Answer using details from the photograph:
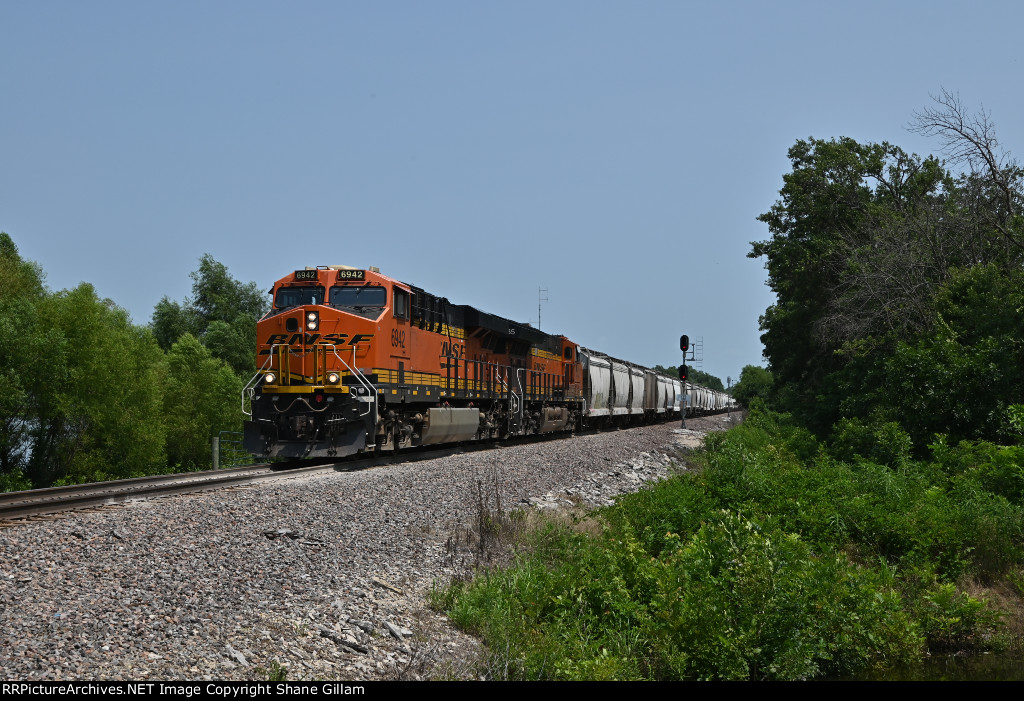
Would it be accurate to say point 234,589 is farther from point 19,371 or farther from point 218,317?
point 218,317

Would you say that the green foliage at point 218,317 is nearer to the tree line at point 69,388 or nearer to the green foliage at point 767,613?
the tree line at point 69,388

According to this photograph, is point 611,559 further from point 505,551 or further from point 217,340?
point 217,340

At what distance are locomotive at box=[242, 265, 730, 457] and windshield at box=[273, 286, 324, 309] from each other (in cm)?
2

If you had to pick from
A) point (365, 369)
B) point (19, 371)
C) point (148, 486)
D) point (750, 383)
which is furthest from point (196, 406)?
point (750, 383)

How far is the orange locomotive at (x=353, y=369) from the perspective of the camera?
17.7 m

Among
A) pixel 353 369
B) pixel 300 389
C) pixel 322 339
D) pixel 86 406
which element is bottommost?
pixel 86 406

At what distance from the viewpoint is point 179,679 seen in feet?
→ 18.2

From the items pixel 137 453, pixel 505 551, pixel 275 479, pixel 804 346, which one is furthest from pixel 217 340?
pixel 505 551

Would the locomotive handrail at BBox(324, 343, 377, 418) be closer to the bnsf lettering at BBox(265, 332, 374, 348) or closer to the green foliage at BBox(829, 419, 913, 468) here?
the bnsf lettering at BBox(265, 332, 374, 348)

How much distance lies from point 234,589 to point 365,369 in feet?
35.2

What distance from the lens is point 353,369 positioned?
704 inches

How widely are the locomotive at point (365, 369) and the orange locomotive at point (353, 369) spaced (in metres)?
0.02

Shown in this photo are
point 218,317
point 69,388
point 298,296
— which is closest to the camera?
point 298,296

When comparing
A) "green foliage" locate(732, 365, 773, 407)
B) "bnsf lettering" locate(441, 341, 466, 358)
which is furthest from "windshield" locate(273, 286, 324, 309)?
"green foliage" locate(732, 365, 773, 407)
